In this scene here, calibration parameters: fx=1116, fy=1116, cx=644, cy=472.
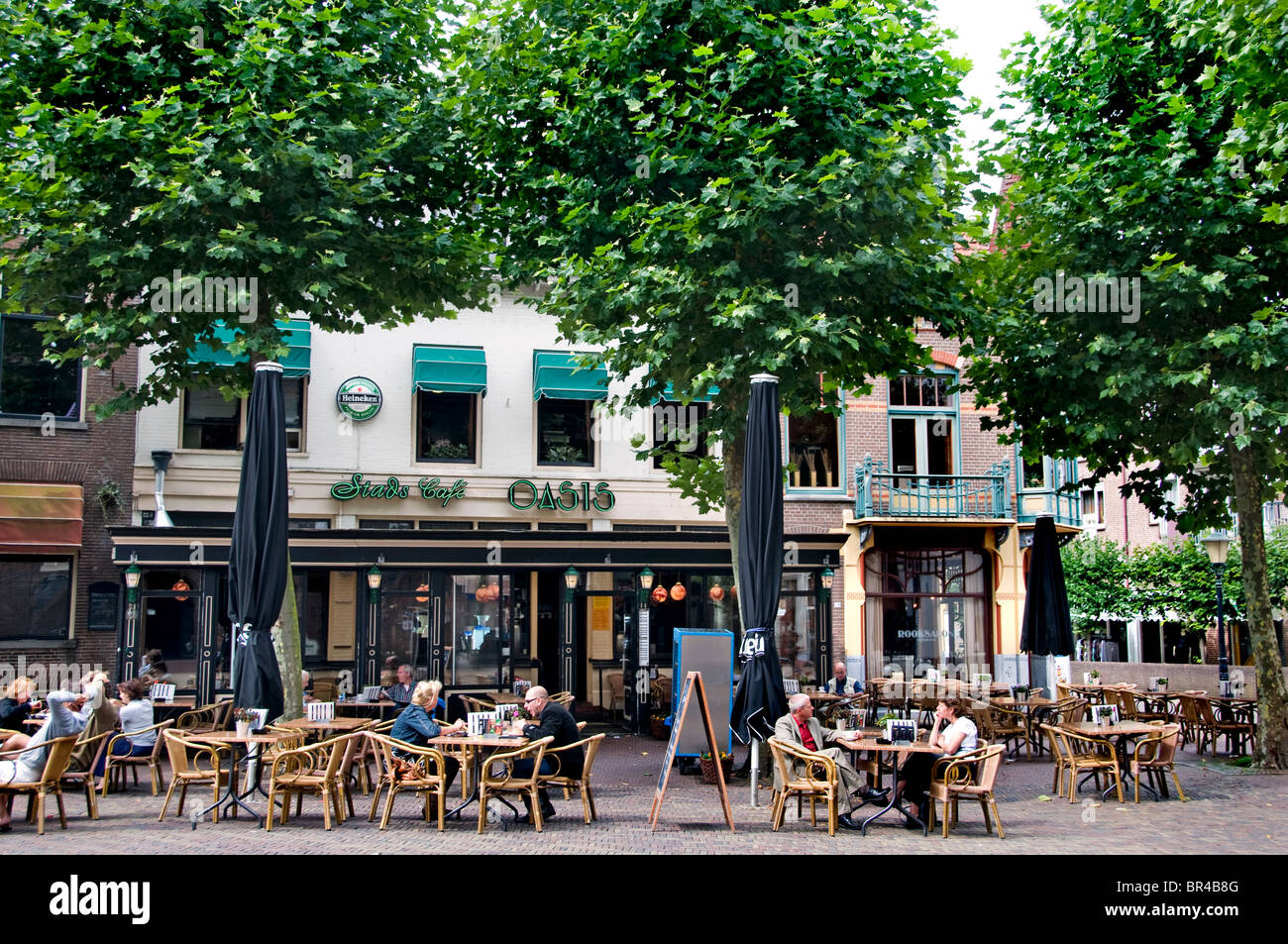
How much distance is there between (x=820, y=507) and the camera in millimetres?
25172

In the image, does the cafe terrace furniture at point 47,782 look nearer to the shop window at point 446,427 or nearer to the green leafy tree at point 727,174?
the green leafy tree at point 727,174

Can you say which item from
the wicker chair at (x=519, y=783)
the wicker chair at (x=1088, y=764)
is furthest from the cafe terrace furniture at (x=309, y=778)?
the wicker chair at (x=1088, y=764)

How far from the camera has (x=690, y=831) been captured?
11102mm

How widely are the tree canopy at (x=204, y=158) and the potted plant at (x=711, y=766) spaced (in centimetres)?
743

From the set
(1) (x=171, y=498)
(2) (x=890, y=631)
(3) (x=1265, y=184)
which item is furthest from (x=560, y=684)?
(3) (x=1265, y=184)

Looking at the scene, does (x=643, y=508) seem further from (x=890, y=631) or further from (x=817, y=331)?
(x=817, y=331)

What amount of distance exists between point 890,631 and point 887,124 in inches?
564

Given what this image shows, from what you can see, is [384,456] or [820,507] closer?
[384,456]

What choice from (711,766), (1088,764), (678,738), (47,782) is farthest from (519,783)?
(1088,764)

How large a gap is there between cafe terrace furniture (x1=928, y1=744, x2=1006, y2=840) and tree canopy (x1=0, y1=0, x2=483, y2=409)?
362 inches

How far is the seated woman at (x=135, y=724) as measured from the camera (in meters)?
13.6

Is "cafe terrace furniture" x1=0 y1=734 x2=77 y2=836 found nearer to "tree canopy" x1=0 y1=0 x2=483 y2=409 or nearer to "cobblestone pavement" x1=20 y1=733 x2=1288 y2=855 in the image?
"cobblestone pavement" x1=20 y1=733 x2=1288 y2=855

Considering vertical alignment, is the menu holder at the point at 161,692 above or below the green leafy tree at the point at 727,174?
below
